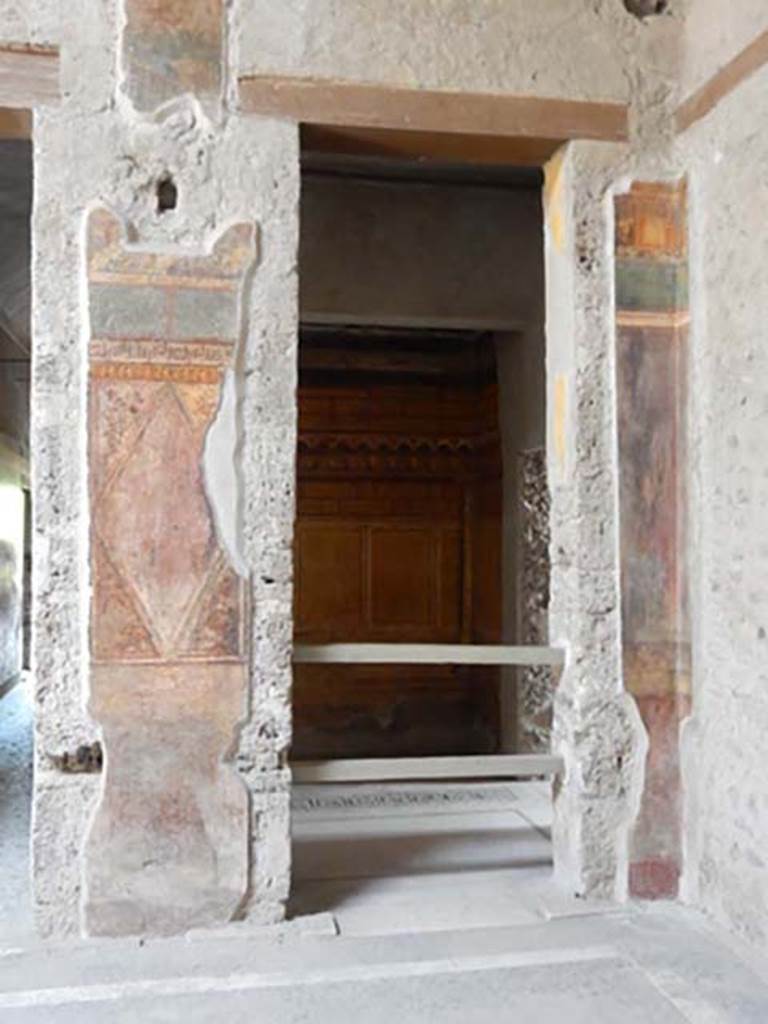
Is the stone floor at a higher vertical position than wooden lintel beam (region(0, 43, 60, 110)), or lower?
lower

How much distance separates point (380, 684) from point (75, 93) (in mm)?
5102

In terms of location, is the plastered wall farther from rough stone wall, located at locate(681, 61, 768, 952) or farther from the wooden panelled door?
the wooden panelled door

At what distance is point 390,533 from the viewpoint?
7074mm

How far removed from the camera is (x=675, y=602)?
3025 mm

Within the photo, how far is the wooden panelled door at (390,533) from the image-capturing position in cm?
690

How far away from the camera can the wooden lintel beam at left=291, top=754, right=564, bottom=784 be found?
289cm

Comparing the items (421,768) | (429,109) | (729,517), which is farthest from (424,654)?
(429,109)

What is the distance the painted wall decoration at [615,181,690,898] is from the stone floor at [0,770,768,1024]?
29cm

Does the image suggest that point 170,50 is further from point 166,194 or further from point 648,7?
point 648,7

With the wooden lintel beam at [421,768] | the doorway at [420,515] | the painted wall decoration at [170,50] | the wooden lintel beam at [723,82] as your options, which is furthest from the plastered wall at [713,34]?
the wooden lintel beam at [421,768]

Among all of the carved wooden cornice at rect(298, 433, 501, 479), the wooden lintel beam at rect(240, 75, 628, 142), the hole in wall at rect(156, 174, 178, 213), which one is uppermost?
the wooden lintel beam at rect(240, 75, 628, 142)

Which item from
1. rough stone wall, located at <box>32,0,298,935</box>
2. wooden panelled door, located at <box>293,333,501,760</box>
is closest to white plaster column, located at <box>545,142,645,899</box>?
rough stone wall, located at <box>32,0,298,935</box>

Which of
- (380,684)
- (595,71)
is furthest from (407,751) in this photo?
(595,71)

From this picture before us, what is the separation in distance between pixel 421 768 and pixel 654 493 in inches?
44.4
